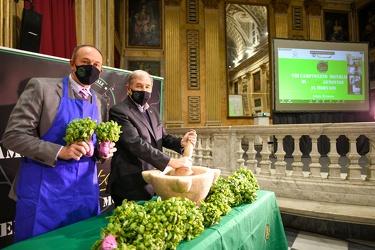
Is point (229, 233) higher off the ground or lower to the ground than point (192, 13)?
lower

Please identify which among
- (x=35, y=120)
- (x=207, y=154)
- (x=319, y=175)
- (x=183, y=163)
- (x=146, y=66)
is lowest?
(x=319, y=175)

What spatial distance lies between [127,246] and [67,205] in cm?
66

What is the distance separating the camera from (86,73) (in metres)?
1.37

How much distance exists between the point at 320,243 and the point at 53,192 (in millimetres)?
2690

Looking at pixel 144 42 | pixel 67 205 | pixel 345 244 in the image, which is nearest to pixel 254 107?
pixel 144 42

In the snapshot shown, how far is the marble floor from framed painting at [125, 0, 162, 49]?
9163 millimetres

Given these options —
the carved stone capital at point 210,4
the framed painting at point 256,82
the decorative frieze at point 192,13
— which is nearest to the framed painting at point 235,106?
the framed painting at point 256,82

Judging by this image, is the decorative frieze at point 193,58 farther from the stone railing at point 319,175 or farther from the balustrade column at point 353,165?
the balustrade column at point 353,165

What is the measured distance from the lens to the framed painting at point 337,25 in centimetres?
1146

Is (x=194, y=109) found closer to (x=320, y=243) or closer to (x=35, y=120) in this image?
(x=320, y=243)

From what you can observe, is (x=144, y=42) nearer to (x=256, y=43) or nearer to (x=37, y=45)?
(x=256, y=43)

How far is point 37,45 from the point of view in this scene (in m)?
2.76

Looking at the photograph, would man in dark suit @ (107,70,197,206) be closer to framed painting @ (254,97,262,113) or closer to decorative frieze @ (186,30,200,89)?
decorative frieze @ (186,30,200,89)

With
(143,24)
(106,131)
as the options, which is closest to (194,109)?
(143,24)
